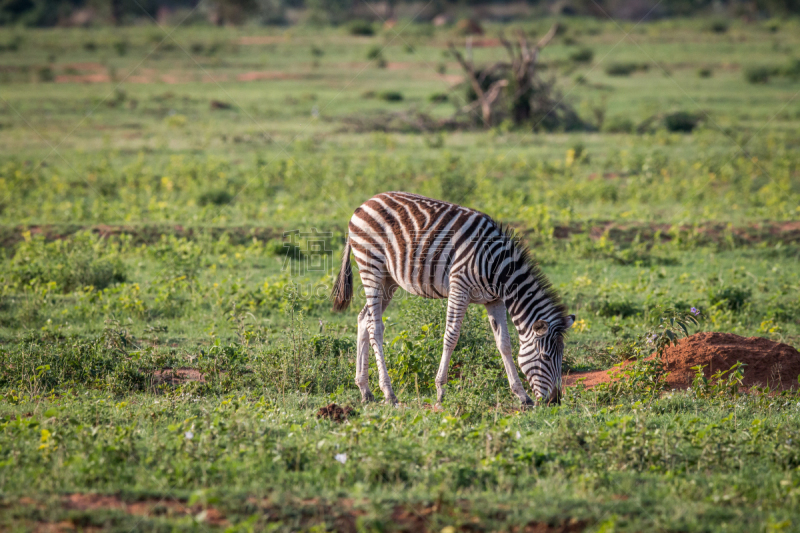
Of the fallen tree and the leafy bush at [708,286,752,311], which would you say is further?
the fallen tree

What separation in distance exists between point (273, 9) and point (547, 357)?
209 ft

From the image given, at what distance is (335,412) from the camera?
658 centimetres

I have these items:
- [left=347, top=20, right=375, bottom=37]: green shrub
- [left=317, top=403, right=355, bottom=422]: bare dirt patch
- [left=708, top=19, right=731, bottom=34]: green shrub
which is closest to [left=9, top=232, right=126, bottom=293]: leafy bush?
[left=317, top=403, right=355, bottom=422]: bare dirt patch

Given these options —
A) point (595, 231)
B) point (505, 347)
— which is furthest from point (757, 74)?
point (505, 347)

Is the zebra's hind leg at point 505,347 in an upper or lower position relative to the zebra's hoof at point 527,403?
upper

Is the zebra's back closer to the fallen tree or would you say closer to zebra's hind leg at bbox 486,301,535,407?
zebra's hind leg at bbox 486,301,535,407

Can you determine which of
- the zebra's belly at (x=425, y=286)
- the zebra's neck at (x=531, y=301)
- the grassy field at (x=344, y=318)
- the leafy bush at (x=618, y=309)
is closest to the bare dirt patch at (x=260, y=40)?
the grassy field at (x=344, y=318)

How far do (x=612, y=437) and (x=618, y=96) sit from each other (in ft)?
82.7

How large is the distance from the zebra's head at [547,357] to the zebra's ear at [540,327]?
0.08m

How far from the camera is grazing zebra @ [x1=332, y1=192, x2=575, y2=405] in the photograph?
23.7ft

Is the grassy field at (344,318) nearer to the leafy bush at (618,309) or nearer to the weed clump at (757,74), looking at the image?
the leafy bush at (618,309)

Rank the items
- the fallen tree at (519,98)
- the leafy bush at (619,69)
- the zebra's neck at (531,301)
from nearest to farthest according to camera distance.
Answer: the zebra's neck at (531,301) < the fallen tree at (519,98) < the leafy bush at (619,69)

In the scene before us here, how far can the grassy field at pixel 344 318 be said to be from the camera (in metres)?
5.03

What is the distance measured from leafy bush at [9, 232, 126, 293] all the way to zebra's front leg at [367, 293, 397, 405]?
201 inches
